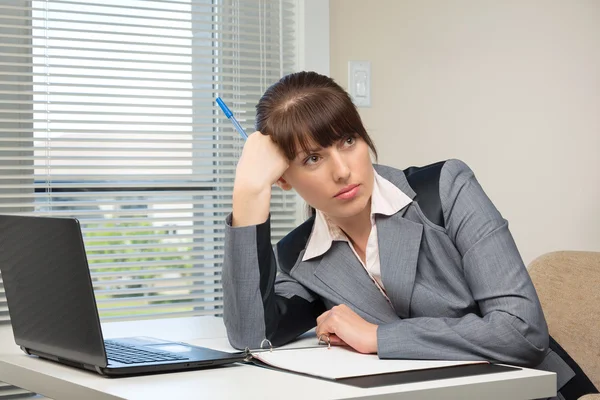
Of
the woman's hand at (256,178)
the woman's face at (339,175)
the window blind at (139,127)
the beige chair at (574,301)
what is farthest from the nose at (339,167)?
the window blind at (139,127)

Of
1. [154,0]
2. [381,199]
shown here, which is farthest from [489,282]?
[154,0]

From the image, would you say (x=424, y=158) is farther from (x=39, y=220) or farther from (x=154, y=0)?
(x=39, y=220)

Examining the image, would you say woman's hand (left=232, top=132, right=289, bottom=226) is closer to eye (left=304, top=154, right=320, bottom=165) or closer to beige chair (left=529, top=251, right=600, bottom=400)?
eye (left=304, top=154, right=320, bottom=165)

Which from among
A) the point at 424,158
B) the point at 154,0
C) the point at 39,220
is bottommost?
the point at 39,220

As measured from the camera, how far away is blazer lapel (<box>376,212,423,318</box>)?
1441 mm

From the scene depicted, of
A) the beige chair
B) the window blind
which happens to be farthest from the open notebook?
the window blind

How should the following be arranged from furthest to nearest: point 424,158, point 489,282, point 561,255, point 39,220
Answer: point 424,158
point 561,255
point 489,282
point 39,220

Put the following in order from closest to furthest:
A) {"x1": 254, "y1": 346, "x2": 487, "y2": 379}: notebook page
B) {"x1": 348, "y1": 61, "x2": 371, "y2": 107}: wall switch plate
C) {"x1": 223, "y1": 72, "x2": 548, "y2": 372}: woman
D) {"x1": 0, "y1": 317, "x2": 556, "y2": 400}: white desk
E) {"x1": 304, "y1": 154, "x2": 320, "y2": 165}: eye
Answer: {"x1": 0, "y1": 317, "x2": 556, "y2": 400}: white desk < {"x1": 254, "y1": 346, "x2": 487, "y2": 379}: notebook page < {"x1": 223, "y1": 72, "x2": 548, "y2": 372}: woman < {"x1": 304, "y1": 154, "x2": 320, "y2": 165}: eye < {"x1": 348, "y1": 61, "x2": 371, "y2": 107}: wall switch plate

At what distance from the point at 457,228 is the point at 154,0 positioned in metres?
1.38

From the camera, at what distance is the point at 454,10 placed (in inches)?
104

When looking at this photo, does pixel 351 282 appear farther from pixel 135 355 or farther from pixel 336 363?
pixel 135 355

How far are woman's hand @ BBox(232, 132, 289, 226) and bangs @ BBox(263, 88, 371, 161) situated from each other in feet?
0.07

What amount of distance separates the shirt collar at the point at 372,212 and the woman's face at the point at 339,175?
0.03 metres

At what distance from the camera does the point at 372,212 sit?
1.49 meters
